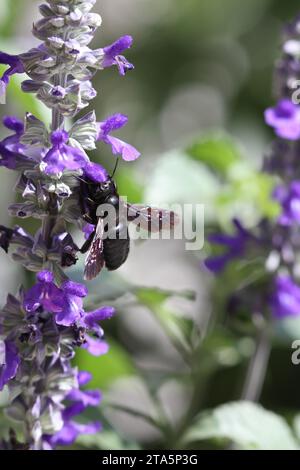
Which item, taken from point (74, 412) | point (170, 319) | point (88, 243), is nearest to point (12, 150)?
point (88, 243)

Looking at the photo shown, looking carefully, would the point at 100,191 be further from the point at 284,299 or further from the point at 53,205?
the point at 284,299

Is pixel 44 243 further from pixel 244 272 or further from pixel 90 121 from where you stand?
pixel 244 272

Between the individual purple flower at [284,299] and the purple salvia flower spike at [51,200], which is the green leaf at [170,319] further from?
the purple salvia flower spike at [51,200]

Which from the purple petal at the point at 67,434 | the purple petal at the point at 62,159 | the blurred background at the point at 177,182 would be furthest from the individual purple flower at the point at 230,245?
the purple petal at the point at 62,159

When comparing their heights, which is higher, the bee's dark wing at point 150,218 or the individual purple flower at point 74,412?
the bee's dark wing at point 150,218

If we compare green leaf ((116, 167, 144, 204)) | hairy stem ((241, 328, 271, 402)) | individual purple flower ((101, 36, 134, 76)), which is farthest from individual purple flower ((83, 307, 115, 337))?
green leaf ((116, 167, 144, 204))

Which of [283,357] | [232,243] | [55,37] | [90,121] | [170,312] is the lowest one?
[283,357]
